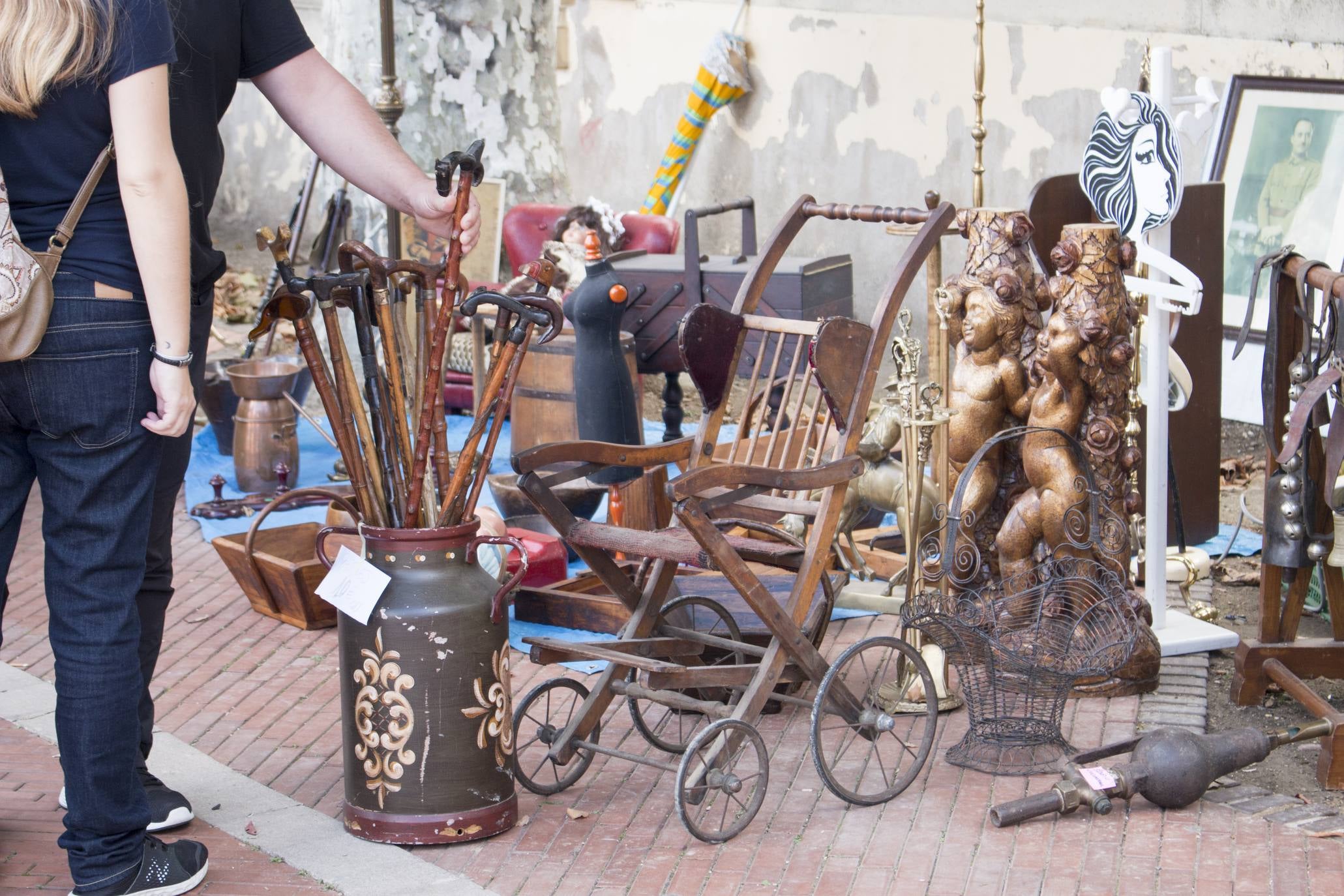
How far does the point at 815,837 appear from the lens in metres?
3.34

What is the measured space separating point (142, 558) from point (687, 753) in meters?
1.22

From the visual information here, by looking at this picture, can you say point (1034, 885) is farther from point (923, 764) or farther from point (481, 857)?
point (481, 857)

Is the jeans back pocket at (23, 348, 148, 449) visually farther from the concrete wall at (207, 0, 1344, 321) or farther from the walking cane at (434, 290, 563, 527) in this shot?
the concrete wall at (207, 0, 1344, 321)

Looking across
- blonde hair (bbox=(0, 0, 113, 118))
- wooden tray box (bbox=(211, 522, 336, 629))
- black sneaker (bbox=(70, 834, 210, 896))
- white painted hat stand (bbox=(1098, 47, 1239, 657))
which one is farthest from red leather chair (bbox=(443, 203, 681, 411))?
blonde hair (bbox=(0, 0, 113, 118))

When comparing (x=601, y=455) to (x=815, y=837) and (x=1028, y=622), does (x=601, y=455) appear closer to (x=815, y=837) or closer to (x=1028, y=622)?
(x=815, y=837)

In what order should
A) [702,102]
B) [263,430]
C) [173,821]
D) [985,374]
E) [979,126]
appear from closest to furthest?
1. [173,821]
2. [985,374]
3. [979,126]
4. [263,430]
5. [702,102]

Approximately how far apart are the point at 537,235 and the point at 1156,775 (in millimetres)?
5873

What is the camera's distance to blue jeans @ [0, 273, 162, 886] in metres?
2.66

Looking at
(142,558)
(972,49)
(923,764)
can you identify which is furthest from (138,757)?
(972,49)

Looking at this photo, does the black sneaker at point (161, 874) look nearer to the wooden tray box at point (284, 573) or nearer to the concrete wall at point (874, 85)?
the wooden tray box at point (284, 573)

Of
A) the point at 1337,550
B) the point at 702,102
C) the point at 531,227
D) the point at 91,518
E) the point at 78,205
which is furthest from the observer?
the point at 702,102

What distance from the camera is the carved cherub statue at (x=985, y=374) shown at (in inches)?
165

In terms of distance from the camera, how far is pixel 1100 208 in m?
4.34

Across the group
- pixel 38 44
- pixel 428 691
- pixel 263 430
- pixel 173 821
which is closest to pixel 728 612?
pixel 428 691
